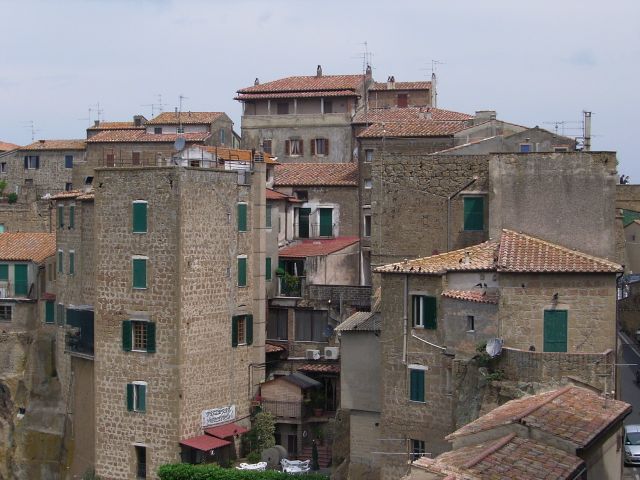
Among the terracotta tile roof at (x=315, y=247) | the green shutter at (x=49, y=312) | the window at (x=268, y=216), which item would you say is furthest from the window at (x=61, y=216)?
the terracotta tile roof at (x=315, y=247)

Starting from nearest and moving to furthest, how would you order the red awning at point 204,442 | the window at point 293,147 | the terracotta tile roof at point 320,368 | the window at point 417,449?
the window at point 417,449
the red awning at point 204,442
the terracotta tile roof at point 320,368
the window at point 293,147

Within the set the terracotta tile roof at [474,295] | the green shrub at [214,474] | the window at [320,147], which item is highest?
the window at [320,147]

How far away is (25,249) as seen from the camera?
60594 mm

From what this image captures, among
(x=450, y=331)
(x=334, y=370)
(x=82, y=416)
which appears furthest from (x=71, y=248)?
(x=450, y=331)

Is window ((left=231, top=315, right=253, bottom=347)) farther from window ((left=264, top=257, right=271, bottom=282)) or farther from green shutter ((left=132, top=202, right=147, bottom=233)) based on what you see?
green shutter ((left=132, top=202, right=147, bottom=233))

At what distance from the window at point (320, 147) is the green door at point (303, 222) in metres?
9.40

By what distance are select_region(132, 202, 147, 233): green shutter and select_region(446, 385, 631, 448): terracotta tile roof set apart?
68.6 ft

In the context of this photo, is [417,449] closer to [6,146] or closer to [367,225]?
[367,225]

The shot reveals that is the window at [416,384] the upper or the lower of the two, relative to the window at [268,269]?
lower

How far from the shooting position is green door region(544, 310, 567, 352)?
35.7m

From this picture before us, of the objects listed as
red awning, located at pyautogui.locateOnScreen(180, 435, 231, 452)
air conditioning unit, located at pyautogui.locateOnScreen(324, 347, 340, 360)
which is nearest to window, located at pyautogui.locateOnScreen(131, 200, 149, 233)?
red awning, located at pyautogui.locateOnScreen(180, 435, 231, 452)

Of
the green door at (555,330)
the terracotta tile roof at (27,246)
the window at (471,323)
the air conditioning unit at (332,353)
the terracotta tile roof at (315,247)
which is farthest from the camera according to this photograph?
the terracotta tile roof at (27,246)

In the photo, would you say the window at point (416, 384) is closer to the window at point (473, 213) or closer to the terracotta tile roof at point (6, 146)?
the window at point (473, 213)

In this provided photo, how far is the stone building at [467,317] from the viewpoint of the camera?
35.7 m
